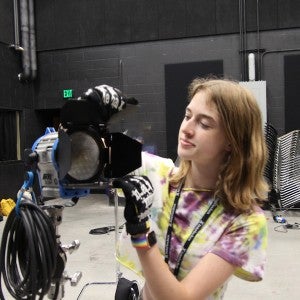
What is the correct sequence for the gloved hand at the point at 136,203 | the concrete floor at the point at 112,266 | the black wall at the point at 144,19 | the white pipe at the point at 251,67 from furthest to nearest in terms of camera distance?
the black wall at the point at 144,19, the white pipe at the point at 251,67, the concrete floor at the point at 112,266, the gloved hand at the point at 136,203

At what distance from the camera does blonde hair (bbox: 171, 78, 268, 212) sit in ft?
3.54

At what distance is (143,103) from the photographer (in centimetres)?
693

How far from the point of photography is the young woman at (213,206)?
104 centimetres

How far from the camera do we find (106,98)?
97 centimetres

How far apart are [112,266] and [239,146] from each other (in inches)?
109

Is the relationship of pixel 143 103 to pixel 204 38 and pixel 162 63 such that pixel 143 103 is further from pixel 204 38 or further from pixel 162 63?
pixel 204 38

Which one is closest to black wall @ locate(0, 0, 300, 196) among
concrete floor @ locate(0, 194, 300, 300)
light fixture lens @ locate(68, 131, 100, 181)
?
concrete floor @ locate(0, 194, 300, 300)

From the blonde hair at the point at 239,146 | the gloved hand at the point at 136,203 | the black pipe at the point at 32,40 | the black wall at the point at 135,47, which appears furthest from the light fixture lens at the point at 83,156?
the black pipe at the point at 32,40

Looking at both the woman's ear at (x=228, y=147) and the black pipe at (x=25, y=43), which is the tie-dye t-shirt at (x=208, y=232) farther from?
the black pipe at (x=25, y=43)

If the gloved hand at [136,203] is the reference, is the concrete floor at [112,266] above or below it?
below

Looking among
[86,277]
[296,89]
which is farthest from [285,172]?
[86,277]

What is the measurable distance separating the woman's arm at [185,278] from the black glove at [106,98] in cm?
36

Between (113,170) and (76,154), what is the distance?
11cm

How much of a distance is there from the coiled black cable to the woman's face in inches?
17.6
